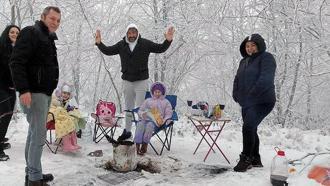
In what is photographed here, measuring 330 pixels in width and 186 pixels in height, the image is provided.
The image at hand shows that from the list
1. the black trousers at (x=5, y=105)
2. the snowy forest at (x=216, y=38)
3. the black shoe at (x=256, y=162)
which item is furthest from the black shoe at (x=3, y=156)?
the snowy forest at (x=216, y=38)

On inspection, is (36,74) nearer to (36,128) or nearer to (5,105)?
(36,128)

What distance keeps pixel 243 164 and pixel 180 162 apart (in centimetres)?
102

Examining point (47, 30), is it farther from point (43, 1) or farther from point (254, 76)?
point (43, 1)

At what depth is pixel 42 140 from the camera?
3.82 metres

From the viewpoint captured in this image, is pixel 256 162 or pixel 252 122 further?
pixel 256 162

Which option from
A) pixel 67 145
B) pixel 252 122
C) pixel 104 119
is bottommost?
pixel 67 145

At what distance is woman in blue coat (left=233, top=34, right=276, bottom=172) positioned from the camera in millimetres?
4895

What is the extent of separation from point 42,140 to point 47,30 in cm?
105

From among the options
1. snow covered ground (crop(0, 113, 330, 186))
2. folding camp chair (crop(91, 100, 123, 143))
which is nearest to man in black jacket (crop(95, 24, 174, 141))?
folding camp chair (crop(91, 100, 123, 143))

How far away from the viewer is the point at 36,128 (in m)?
3.74

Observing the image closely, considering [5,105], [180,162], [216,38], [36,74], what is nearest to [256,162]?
[180,162]

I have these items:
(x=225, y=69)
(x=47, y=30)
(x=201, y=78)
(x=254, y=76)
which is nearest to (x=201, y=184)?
(x=254, y=76)

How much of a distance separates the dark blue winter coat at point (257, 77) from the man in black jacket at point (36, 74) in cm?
243

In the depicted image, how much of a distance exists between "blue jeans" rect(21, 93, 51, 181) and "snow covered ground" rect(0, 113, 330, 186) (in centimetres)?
51
